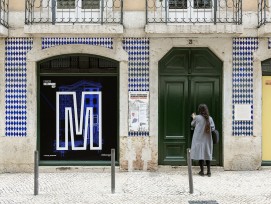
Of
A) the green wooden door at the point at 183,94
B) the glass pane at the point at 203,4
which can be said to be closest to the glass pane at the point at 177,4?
the glass pane at the point at 203,4

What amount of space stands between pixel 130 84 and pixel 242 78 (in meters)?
2.78

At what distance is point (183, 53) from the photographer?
34.6 ft

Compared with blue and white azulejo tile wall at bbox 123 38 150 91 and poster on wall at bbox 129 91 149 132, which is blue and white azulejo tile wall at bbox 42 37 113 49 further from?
poster on wall at bbox 129 91 149 132

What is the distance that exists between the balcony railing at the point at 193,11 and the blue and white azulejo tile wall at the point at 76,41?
45.5 inches

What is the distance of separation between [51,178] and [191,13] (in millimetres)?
5279

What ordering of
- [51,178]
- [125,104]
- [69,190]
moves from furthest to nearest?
[125,104], [51,178], [69,190]

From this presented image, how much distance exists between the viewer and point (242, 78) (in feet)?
34.3

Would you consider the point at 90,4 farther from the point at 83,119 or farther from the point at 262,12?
the point at 262,12

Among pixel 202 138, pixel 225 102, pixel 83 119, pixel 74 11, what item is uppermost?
pixel 74 11

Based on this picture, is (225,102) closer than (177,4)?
Yes

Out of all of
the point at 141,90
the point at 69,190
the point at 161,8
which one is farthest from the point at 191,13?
the point at 69,190

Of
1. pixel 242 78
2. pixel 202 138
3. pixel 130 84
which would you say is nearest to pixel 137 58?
pixel 130 84

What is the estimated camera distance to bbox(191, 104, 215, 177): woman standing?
31.4 feet

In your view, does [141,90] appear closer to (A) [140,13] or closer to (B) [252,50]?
(A) [140,13]
